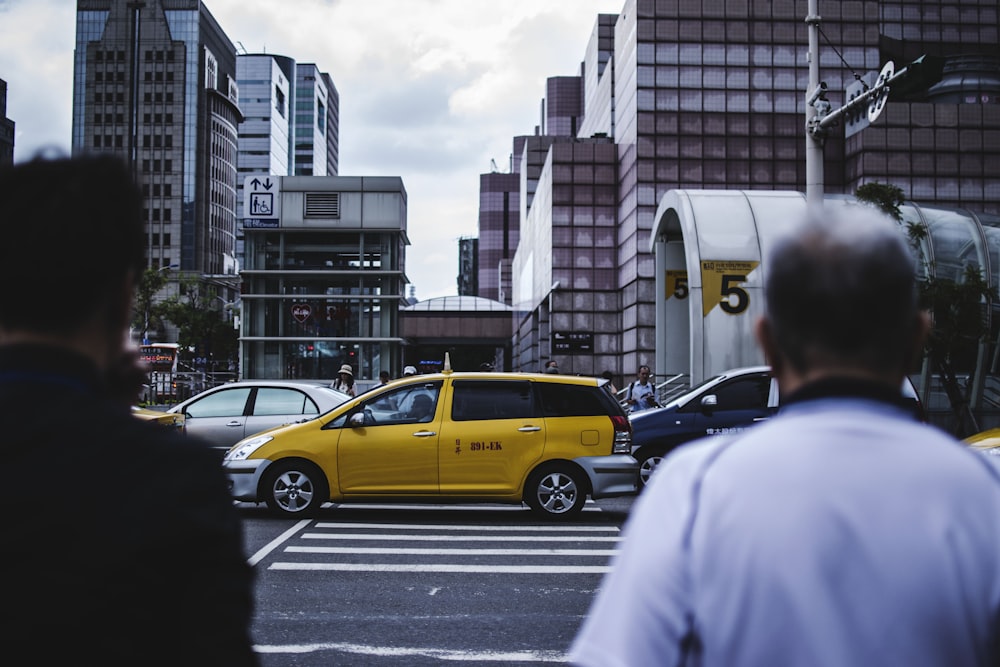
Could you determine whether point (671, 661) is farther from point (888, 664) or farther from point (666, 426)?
point (666, 426)

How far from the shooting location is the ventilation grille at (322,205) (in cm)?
5016

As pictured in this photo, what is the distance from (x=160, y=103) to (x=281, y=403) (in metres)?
131

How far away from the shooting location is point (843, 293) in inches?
66.9

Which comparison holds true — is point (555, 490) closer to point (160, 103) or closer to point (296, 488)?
point (296, 488)

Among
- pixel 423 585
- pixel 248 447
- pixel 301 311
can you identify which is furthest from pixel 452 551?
pixel 301 311

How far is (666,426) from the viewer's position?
14.7 m

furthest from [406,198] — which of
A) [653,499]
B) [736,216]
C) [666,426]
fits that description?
[653,499]

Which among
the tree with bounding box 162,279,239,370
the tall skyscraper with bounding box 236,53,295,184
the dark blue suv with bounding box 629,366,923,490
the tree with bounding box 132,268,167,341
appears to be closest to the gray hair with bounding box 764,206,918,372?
the dark blue suv with bounding box 629,366,923,490

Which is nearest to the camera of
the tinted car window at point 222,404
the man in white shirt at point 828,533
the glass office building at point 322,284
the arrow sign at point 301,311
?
the man in white shirt at point 828,533

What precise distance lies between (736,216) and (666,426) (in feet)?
51.4

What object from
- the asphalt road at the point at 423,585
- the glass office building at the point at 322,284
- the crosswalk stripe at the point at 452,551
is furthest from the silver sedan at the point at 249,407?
the glass office building at the point at 322,284

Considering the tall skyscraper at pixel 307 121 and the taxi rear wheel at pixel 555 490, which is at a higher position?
the tall skyscraper at pixel 307 121

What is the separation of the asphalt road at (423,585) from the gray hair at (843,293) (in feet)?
14.6

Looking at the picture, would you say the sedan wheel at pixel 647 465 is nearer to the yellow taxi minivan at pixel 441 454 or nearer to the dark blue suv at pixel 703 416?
the dark blue suv at pixel 703 416
